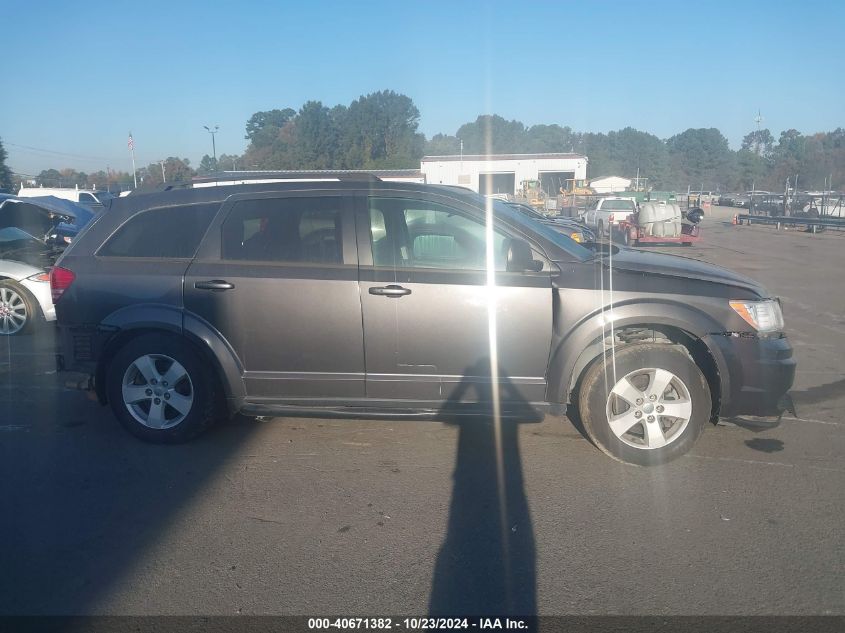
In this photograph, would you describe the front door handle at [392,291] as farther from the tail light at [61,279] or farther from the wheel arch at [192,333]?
the tail light at [61,279]

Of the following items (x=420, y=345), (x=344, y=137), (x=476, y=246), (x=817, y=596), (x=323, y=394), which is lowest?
(x=817, y=596)

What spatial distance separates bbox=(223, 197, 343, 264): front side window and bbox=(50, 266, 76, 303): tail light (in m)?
1.21

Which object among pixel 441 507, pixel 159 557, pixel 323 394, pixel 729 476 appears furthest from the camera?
pixel 323 394

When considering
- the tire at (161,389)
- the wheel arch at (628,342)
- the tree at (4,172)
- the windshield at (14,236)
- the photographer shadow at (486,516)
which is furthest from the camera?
the tree at (4,172)

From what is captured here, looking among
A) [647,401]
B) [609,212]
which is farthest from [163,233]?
[609,212]

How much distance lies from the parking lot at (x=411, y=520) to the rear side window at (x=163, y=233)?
1463mm

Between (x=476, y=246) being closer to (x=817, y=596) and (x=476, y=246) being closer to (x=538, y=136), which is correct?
(x=817, y=596)

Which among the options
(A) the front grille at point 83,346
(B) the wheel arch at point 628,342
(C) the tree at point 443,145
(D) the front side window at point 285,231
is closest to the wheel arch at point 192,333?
(A) the front grille at point 83,346

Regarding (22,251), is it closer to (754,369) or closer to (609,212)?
(754,369)

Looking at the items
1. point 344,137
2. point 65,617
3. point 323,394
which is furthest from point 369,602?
point 344,137

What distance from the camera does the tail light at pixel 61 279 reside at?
16.6ft

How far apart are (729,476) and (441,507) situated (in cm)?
200

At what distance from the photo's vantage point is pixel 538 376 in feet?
15.3

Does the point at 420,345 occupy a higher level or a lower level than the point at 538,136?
lower
